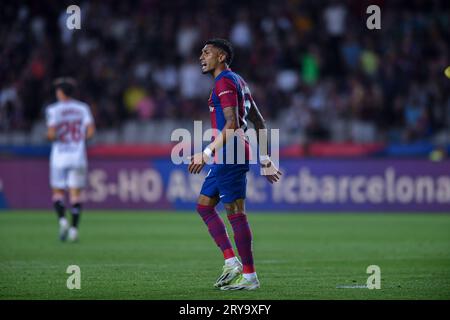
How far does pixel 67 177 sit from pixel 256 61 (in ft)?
31.2

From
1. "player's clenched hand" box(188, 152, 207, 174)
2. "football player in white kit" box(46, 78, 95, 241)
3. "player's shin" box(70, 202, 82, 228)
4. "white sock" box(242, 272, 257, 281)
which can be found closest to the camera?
"player's clenched hand" box(188, 152, 207, 174)

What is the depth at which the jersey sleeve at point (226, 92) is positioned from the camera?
30.8 feet

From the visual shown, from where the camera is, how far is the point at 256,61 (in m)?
24.7

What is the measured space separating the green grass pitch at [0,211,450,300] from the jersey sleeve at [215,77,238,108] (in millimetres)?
1809

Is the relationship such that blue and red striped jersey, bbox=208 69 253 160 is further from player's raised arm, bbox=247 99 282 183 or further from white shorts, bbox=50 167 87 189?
white shorts, bbox=50 167 87 189

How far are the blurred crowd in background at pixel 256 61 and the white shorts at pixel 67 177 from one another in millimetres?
7572

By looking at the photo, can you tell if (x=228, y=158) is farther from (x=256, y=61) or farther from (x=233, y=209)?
(x=256, y=61)

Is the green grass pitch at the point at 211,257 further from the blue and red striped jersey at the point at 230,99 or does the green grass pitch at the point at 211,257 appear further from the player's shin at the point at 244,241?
the blue and red striped jersey at the point at 230,99

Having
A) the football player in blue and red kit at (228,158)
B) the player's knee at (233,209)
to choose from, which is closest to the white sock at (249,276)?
the football player in blue and red kit at (228,158)

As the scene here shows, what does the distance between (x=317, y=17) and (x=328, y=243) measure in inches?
465

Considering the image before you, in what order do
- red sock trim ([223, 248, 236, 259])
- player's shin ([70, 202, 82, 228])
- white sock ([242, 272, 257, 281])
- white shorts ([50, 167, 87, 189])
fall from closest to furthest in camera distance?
white sock ([242, 272, 257, 281]) < red sock trim ([223, 248, 236, 259]) < player's shin ([70, 202, 82, 228]) < white shorts ([50, 167, 87, 189])

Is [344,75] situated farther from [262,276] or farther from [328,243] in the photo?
[262,276]

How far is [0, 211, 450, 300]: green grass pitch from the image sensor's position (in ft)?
30.8

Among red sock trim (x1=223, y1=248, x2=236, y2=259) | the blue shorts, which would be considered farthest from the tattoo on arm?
red sock trim (x1=223, y1=248, x2=236, y2=259)
